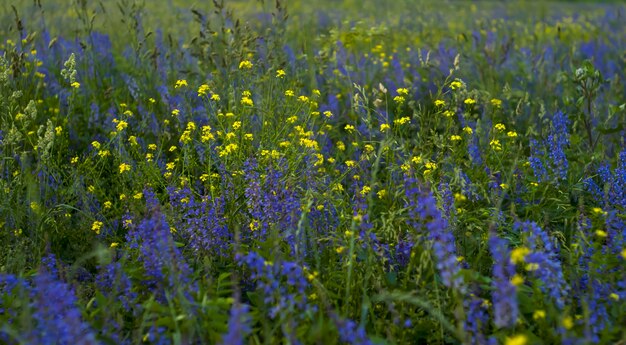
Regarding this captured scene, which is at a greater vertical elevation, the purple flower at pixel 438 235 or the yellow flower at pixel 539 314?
the purple flower at pixel 438 235

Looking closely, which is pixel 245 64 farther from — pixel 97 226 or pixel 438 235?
pixel 438 235

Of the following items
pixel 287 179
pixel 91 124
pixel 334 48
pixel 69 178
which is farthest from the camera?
pixel 334 48

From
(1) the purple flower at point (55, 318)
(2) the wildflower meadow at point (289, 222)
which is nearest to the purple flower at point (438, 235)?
(2) the wildflower meadow at point (289, 222)

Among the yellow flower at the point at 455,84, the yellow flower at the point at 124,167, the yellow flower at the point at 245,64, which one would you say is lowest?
the yellow flower at the point at 124,167

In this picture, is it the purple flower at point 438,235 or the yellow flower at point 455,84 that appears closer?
the purple flower at point 438,235

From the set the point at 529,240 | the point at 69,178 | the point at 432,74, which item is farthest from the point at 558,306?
the point at 432,74

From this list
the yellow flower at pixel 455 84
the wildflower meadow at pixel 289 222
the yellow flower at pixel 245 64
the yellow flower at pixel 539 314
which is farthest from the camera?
the yellow flower at pixel 245 64

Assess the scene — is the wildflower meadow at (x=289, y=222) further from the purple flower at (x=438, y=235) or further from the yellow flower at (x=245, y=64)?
the yellow flower at (x=245, y=64)

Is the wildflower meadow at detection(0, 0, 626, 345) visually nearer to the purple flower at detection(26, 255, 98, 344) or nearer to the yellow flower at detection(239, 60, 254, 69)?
the purple flower at detection(26, 255, 98, 344)

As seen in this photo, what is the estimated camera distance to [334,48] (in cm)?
482

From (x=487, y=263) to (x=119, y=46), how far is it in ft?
12.1

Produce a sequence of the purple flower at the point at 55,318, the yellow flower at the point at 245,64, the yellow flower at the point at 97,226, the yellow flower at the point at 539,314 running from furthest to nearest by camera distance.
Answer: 1. the yellow flower at the point at 245,64
2. the yellow flower at the point at 97,226
3. the yellow flower at the point at 539,314
4. the purple flower at the point at 55,318

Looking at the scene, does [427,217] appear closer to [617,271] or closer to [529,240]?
[529,240]

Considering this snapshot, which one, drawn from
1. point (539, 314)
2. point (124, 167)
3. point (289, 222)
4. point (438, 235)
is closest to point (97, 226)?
point (124, 167)
